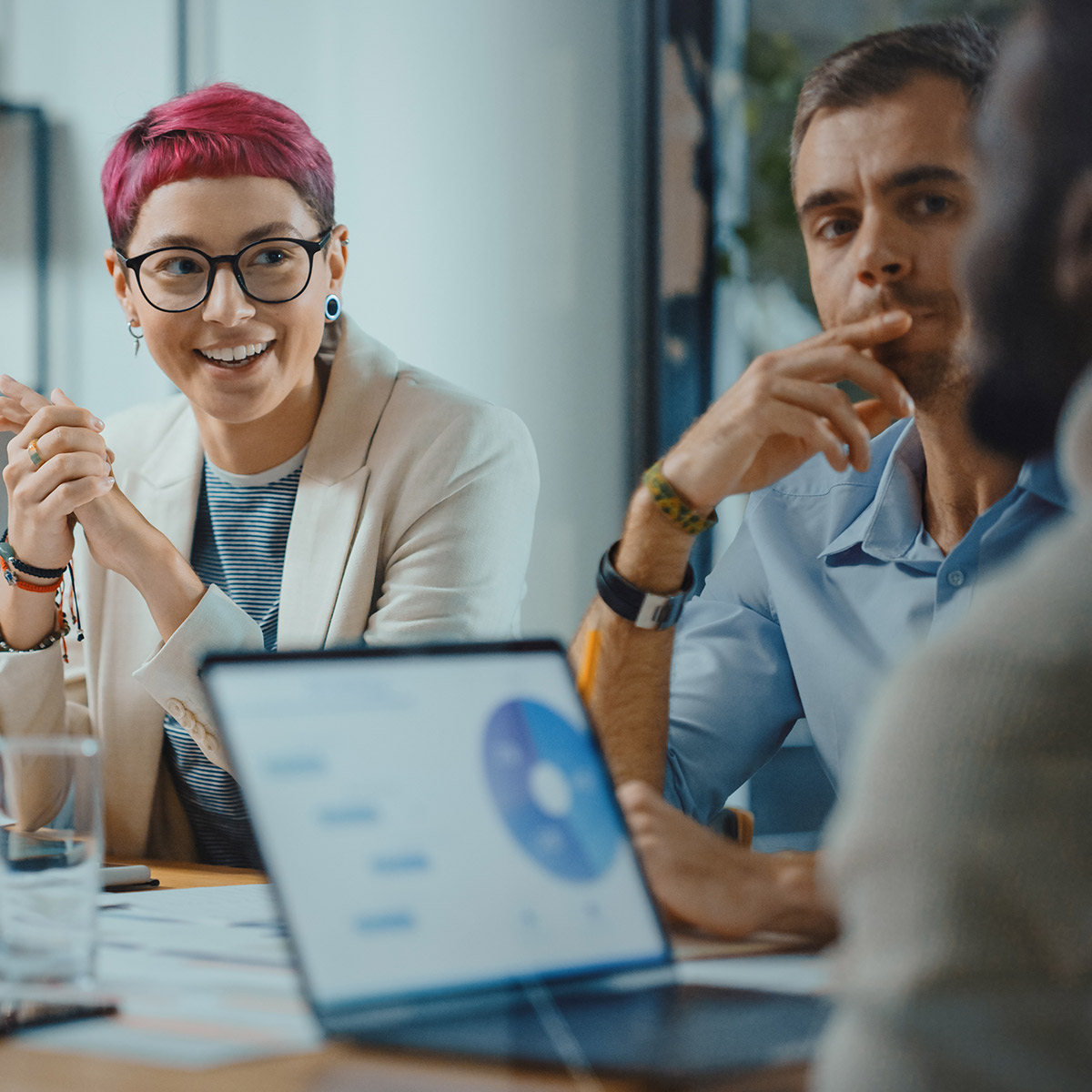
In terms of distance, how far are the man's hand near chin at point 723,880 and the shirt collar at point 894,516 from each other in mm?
486

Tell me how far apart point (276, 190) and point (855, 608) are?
918 mm

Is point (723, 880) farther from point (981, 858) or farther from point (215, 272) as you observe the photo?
point (215, 272)

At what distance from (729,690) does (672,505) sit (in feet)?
0.77

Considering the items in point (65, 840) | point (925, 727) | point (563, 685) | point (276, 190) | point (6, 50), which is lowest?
point (65, 840)

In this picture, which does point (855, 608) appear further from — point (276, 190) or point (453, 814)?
point (276, 190)

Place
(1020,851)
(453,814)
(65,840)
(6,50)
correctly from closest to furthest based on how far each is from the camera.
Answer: (1020,851)
(453,814)
(65,840)
(6,50)

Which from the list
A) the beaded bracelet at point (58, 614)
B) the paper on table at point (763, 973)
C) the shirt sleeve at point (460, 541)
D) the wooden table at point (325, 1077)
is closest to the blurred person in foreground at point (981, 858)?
the wooden table at point (325, 1077)

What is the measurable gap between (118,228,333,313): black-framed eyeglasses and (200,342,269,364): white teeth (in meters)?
0.06

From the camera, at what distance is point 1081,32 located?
482 mm

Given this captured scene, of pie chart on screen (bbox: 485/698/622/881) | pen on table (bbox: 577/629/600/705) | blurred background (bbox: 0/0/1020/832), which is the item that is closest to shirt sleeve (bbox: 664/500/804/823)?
pen on table (bbox: 577/629/600/705)

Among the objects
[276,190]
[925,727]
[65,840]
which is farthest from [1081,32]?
[276,190]

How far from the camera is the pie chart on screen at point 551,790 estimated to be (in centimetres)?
66

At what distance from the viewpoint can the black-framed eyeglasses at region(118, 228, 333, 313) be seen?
1.61 meters

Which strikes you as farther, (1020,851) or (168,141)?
(168,141)
